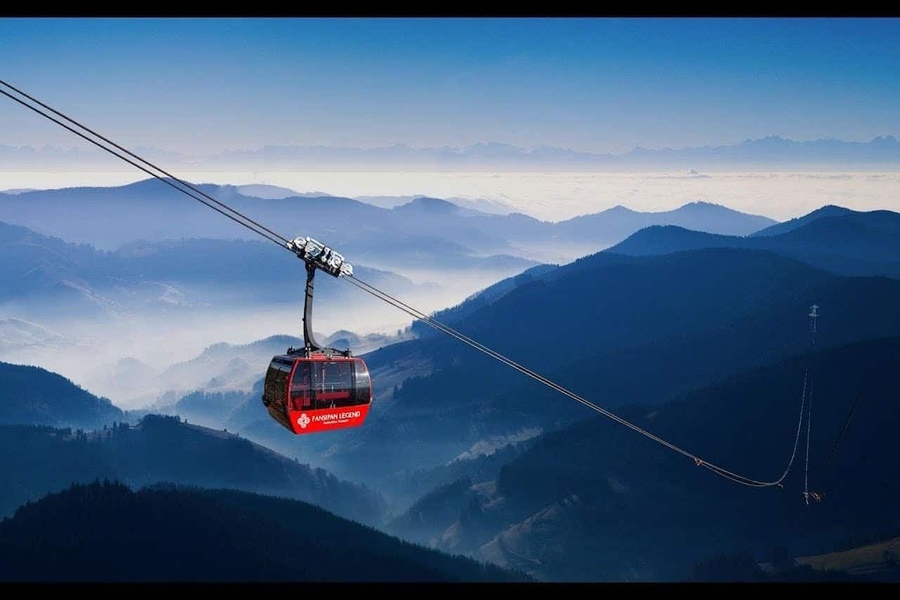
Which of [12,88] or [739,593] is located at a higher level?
[12,88]

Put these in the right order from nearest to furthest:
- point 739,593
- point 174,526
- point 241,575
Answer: point 739,593 < point 241,575 < point 174,526

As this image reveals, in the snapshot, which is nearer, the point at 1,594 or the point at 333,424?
the point at 1,594

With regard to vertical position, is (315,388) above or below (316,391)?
above

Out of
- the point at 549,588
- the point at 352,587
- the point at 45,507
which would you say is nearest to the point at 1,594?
the point at 352,587

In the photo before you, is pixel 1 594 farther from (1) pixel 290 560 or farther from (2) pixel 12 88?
(1) pixel 290 560

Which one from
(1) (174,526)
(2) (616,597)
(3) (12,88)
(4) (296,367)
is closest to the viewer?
(2) (616,597)
